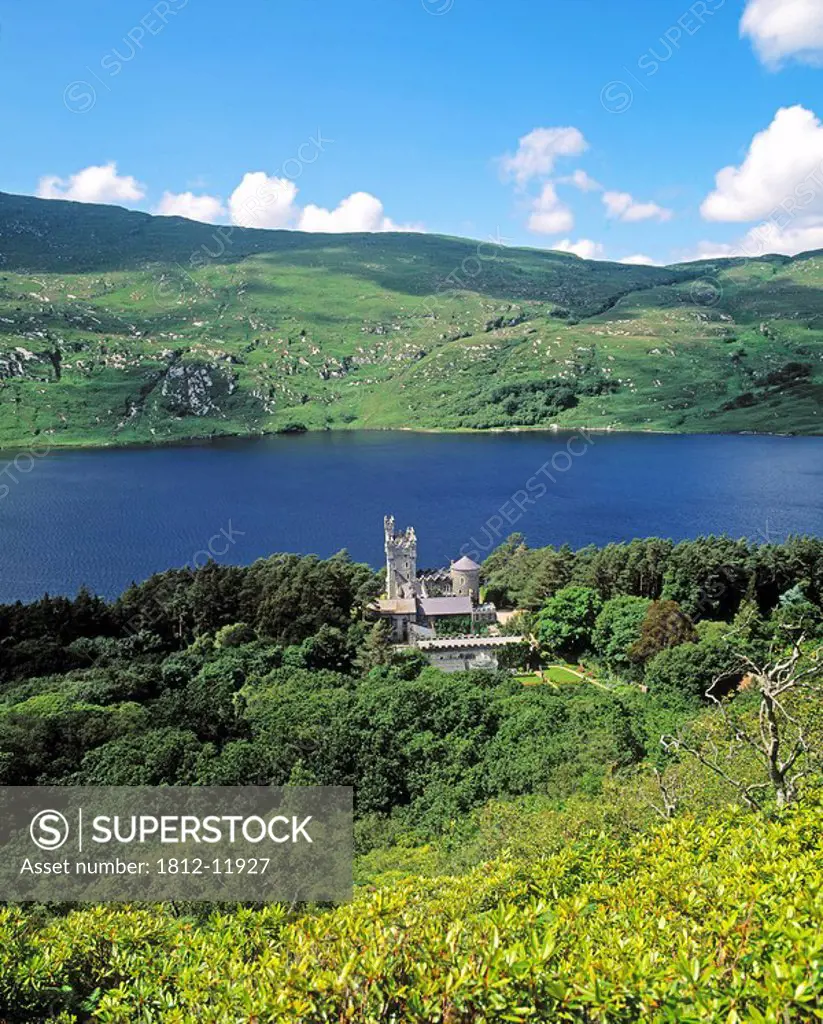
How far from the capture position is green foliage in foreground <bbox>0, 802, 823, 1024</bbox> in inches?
302

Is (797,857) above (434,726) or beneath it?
above

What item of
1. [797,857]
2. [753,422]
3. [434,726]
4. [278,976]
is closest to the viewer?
[278,976]

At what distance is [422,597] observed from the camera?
57.4 m

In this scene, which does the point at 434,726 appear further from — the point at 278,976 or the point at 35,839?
the point at 278,976

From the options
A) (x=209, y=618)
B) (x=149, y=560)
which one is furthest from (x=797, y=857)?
(x=149, y=560)

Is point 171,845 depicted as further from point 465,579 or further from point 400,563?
point 465,579

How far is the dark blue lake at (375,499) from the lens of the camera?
3440 inches

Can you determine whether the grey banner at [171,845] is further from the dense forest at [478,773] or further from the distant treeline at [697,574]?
the distant treeline at [697,574]

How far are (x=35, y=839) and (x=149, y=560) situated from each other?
63718 mm

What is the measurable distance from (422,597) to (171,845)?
3607 cm

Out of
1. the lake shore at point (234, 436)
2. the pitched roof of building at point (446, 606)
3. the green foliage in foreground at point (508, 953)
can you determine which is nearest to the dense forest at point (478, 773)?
the green foliage in foreground at point (508, 953)

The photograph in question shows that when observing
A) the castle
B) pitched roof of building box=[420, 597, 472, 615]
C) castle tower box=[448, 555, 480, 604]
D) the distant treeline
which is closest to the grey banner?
the castle

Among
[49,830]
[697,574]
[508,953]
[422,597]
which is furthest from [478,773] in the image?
[697,574]

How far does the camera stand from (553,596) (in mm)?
55719
